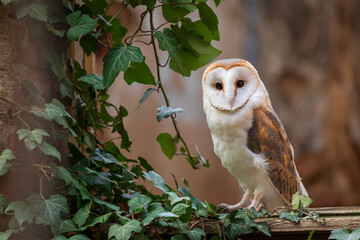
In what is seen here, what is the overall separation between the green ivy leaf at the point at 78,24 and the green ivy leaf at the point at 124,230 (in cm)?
45

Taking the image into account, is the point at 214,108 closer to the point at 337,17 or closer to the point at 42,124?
the point at 42,124

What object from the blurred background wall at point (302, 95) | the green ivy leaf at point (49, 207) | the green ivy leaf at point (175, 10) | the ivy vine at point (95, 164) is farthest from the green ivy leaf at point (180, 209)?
the blurred background wall at point (302, 95)

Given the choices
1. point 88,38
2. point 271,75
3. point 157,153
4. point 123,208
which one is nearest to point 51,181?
point 123,208

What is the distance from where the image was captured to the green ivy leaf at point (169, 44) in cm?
140

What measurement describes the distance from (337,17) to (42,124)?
3.19 m

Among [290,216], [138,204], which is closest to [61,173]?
[138,204]

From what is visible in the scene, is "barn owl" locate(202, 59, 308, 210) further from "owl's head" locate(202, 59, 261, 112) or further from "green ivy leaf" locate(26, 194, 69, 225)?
"green ivy leaf" locate(26, 194, 69, 225)

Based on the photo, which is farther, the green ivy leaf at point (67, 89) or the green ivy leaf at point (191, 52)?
the green ivy leaf at point (191, 52)

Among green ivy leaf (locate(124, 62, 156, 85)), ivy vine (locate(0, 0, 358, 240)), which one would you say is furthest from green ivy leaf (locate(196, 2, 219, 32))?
green ivy leaf (locate(124, 62, 156, 85))

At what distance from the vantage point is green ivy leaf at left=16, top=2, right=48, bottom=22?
1.21 meters

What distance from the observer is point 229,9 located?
14.1 ft

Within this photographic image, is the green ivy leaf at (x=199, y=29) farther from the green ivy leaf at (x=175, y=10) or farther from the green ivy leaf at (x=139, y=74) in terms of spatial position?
the green ivy leaf at (x=139, y=74)

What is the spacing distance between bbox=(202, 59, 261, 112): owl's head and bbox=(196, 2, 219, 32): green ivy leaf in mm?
117

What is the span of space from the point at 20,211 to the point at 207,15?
2.33 ft
